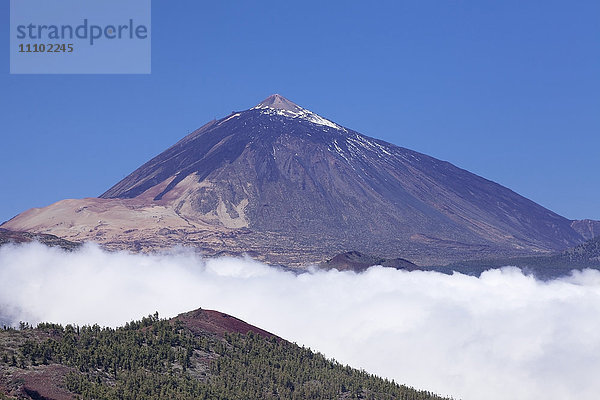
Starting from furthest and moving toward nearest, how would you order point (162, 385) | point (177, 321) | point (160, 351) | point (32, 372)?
1. point (177, 321)
2. point (160, 351)
3. point (162, 385)
4. point (32, 372)

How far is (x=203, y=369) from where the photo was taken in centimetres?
9988

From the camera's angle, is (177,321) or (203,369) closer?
(203,369)

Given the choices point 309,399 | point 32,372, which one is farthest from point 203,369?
point 32,372

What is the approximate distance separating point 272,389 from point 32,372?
2499 cm

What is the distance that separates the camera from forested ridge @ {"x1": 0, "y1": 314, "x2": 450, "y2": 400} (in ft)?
286

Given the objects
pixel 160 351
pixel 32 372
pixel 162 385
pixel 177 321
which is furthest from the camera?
pixel 177 321

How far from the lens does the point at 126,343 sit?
99.9 meters

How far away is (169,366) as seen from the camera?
317ft

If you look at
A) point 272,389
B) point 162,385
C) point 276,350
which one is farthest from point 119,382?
point 276,350

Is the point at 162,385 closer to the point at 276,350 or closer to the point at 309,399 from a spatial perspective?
the point at 309,399

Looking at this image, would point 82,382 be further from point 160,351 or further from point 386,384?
point 386,384

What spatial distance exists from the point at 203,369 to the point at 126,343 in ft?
26.3

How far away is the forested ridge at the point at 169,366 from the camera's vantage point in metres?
87.1

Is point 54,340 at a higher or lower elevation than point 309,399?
higher
